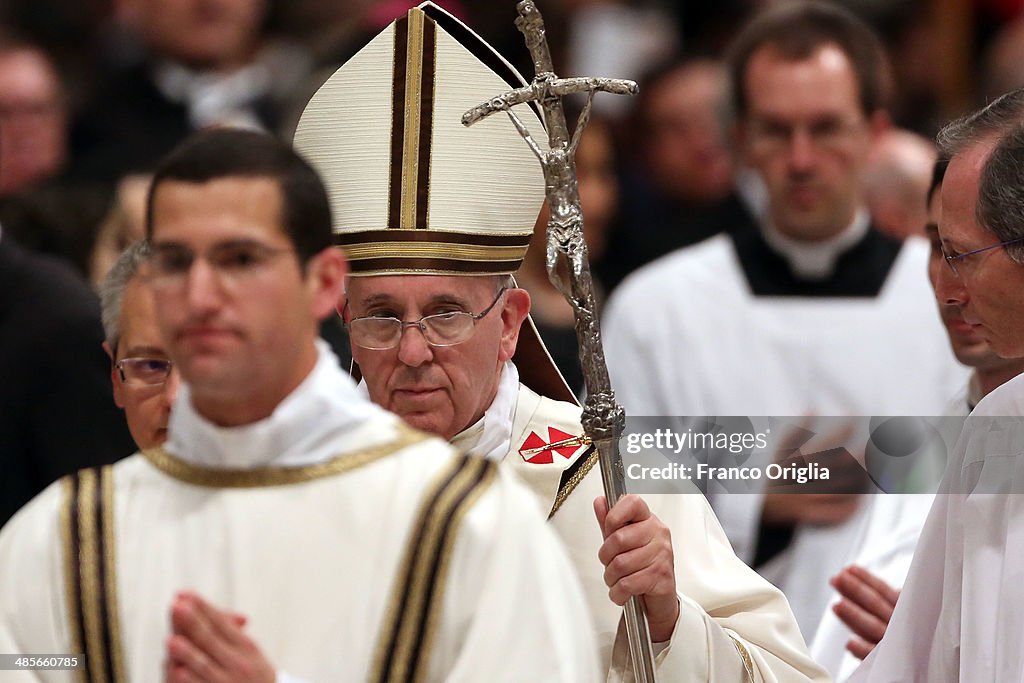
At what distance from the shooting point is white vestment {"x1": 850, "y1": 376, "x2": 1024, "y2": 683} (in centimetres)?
341

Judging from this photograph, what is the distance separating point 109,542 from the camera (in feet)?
9.20

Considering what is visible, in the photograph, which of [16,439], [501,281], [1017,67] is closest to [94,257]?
[16,439]

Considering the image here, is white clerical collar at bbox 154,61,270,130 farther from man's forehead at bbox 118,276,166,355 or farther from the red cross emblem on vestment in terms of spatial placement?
the red cross emblem on vestment

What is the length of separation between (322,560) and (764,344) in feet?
12.2

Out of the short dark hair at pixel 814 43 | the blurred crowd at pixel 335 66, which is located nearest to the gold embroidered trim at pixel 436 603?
the blurred crowd at pixel 335 66

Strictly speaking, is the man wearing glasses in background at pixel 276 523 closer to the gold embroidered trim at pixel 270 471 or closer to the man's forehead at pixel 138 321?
the gold embroidered trim at pixel 270 471

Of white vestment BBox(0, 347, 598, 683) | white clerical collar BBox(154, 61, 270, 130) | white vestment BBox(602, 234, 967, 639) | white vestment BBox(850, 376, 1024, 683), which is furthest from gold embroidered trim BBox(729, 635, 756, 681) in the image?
white clerical collar BBox(154, 61, 270, 130)

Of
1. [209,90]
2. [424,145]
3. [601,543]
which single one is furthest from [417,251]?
[209,90]

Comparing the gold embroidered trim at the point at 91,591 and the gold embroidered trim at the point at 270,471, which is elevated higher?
the gold embroidered trim at the point at 270,471

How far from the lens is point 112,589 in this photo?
2777 mm

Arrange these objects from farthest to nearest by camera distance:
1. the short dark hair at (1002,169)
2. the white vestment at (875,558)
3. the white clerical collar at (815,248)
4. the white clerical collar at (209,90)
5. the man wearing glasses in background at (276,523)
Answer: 1. the white clerical collar at (209,90)
2. the white clerical collar at (815,248)
3. the white vestment at (875,558)
4. the short dark hair at (1002,169)
5. the man wearing glasses in background at (276,523)

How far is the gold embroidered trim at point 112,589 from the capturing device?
2.76 metres

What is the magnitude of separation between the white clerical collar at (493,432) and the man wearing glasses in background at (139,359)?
54 cm

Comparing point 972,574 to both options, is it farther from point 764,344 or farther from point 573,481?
point 764,344
